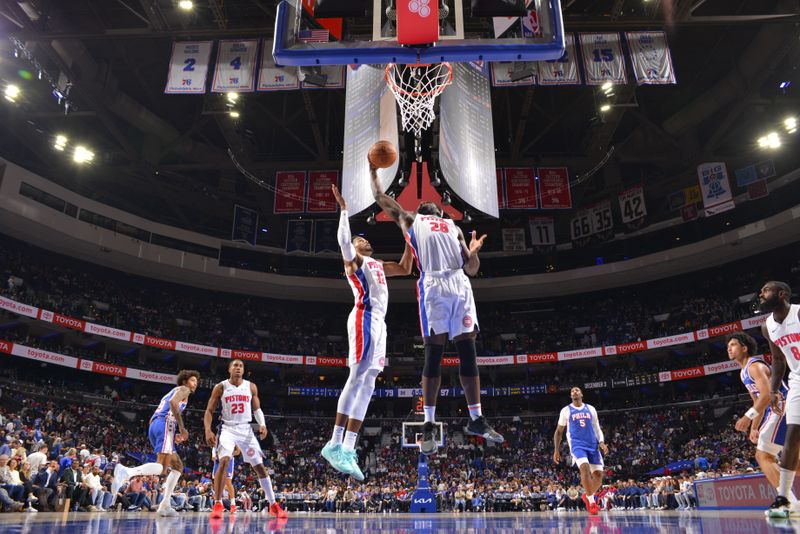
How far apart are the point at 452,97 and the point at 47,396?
2163 centimetres

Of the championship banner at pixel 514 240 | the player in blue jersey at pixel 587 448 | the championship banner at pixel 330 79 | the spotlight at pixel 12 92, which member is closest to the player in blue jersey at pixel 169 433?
the player in blue jersey at pixel 587 448

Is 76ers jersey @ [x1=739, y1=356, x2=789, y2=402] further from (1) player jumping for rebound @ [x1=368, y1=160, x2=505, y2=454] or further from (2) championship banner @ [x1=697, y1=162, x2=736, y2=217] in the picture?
(2) championship banner @ [x1=697, y1=162, x2=736, y2=217]

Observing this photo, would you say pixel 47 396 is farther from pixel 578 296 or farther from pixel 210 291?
pixel 578 296

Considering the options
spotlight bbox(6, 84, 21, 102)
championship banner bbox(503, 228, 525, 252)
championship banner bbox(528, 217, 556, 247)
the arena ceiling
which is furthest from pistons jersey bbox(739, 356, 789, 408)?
spotlight bbox(6, 84, 21, 102)

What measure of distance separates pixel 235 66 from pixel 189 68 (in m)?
1.31

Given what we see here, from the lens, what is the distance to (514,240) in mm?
28922

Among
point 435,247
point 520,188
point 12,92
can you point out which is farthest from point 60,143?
point 435,247

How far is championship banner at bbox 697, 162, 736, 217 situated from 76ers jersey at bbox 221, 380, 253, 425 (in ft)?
73.6

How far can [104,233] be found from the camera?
95.7 feet

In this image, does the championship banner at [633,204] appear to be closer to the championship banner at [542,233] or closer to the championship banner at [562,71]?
the championship banner at [542,233]

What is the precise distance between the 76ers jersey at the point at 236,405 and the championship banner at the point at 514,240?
22115mm

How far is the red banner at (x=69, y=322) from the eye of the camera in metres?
26.1

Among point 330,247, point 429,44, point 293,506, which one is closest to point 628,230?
point 330,247

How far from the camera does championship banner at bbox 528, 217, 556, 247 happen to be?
28.3 metres
